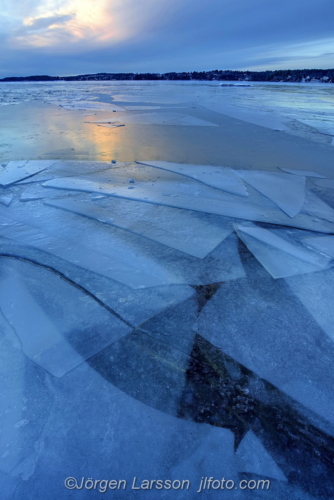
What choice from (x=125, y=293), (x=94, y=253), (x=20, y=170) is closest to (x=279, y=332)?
(x=125, y=293)

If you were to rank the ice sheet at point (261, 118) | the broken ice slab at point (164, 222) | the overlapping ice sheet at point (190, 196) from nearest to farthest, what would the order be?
the broken ice slab at point (164, 222) < the overlapping ice sheet at point (190, 196) < the ice sheet at point (261, 118)

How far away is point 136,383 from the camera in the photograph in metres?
1.23

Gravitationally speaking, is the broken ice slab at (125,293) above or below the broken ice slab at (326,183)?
below

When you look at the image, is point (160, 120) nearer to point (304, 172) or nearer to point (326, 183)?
point (304, 172)

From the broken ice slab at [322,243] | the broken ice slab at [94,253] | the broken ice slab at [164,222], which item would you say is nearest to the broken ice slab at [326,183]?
the broken ice slab at [322,243]

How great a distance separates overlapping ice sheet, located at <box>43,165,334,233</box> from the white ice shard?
6.70ft

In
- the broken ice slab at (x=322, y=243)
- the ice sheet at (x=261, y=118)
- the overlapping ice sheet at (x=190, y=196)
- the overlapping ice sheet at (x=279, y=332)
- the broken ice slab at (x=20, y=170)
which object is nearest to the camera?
the overlapping ice sheet at (x=279, y=332)

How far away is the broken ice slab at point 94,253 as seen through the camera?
6.19ft

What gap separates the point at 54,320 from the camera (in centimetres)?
155

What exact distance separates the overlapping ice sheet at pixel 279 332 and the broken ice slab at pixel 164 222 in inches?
21.6

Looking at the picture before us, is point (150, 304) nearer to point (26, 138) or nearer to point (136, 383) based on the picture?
point (136, 383)

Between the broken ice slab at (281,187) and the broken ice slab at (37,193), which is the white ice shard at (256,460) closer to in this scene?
the broken ice slab at (281,187)

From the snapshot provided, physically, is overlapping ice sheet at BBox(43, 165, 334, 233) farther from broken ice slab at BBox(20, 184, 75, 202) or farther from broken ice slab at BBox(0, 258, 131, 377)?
broken ice slab at BBox(0, 258, 131, 377)

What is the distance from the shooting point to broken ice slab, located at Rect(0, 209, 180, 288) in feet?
6.19
